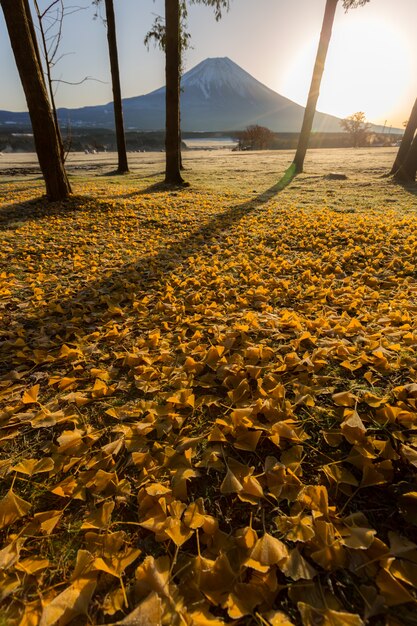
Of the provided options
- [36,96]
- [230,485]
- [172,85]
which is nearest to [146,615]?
[230,485]

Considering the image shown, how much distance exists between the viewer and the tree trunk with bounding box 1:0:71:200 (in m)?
5.31

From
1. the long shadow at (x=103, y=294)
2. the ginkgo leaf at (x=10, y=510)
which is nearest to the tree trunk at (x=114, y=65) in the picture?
the long shadow at (x=103, y=294)

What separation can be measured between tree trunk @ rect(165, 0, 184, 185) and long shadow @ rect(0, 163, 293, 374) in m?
5.42

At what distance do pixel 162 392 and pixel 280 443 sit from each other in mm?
743

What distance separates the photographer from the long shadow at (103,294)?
8.57 ft

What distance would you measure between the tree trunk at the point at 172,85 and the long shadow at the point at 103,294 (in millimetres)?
5422

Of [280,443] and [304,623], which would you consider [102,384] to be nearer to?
[280,443]

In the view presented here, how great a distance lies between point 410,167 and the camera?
402 inches

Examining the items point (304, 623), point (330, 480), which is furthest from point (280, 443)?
point (304, 623)

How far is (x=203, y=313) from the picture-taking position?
283 centimetres

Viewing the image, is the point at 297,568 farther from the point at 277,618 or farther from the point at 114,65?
the point at 114,65

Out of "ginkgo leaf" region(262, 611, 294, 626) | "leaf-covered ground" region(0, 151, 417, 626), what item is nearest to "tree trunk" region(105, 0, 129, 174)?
"leaf-covered ground" region(0, 151, 417, 626)

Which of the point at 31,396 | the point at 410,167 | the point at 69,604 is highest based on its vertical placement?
the point at 410,167

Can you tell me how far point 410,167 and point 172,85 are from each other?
26.0ft
